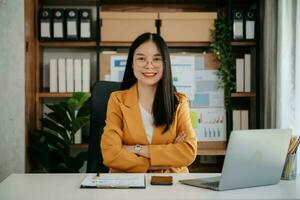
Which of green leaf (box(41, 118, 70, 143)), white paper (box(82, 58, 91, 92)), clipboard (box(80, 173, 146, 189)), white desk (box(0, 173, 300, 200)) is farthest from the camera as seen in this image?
white paper (box(82, 58, 91, 92))

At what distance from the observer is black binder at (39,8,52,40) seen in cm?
374

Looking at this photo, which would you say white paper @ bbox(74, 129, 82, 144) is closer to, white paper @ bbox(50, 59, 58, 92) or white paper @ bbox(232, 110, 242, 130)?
white paper @ bbox(50, 59, 58, 92)

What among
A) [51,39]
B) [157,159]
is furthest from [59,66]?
[157,159]

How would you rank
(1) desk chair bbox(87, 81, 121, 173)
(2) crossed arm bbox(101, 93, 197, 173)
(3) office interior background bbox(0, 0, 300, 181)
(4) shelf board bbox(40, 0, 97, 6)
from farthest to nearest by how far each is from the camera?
(4) shelf board bbox(40, 0, 97, 6) < (3) office interior background bbox(0, 0, 300, 181) < (1) desk chair bbox(87, 81, 121, 173) < (2) crossed arm bbox(101, 93, 197, 173)

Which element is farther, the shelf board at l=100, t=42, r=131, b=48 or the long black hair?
the shelf board at l=100, t=42, r=131, b=48

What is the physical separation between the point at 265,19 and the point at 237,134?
244 cm

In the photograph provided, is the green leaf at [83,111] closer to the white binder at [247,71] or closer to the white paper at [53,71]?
the white paper at [53,71]

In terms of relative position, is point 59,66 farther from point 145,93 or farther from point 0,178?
point 145,93

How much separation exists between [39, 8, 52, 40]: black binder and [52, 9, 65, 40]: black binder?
0.12 ft

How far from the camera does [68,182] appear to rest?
162cm

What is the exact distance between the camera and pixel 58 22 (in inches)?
147

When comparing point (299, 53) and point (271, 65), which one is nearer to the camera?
point (299, 53)

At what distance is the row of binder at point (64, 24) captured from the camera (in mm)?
3744

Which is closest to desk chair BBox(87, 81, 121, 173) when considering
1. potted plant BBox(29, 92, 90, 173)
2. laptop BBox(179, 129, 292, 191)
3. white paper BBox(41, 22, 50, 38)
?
laptop BBox(179, 129, 292, 191)
